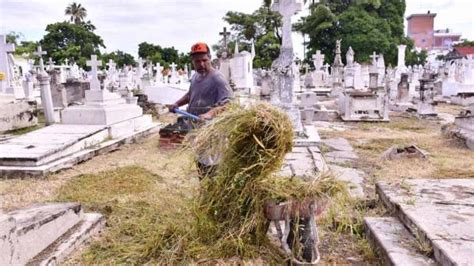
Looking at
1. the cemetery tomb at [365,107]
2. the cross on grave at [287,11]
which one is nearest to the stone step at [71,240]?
the cross on grave at [287,11]

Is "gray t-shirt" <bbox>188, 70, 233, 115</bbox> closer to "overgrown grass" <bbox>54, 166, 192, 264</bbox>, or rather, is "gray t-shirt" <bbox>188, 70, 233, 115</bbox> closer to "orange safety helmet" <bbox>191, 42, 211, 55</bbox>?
"orange safety helmet" <bbox>191, 42, 211, 55</bbox>

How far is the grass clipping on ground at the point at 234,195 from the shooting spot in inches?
95.2

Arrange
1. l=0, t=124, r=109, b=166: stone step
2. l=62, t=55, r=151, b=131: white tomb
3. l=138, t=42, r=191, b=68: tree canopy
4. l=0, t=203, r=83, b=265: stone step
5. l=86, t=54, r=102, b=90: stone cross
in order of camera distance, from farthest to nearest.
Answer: l=138, t=42, r=191, b=68: tree canopy → l=86, t=54, r=102, b=90: stone cross → l=62, t=55, r=151, b=131: white tomb → l=0, t=124, r=109, b=166: stone step → l=0, t=203, r=83, b=265: stone step

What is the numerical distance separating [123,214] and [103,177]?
4.59 ft

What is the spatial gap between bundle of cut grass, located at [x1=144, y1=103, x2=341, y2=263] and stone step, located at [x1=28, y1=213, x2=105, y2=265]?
23.8 inches

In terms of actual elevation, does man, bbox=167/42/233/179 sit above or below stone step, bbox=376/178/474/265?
above

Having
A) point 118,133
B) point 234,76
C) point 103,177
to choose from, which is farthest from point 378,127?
point 234,76

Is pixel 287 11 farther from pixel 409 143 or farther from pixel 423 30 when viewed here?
pixel 423 30

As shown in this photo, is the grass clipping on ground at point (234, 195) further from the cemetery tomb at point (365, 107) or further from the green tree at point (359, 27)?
the green tree at point (359, 27)

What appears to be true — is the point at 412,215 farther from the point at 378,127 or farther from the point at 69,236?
the point at 378,127

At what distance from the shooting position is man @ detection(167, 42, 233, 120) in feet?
11.2

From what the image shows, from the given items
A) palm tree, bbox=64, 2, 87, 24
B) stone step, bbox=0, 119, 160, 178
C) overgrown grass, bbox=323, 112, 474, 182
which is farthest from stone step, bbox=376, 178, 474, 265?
palm tree, bbox=64, 2, 87, 24

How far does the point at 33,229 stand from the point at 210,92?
172 cm

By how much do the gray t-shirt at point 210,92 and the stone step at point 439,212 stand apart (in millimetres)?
1672
